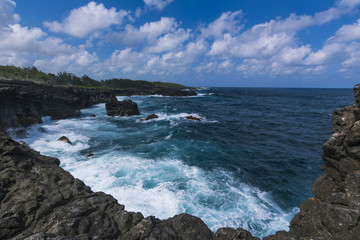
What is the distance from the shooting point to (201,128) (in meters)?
32.3

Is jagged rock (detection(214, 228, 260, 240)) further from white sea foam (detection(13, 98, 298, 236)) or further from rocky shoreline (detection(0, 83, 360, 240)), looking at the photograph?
white sea foam (detection(13, 98, 298, 236))

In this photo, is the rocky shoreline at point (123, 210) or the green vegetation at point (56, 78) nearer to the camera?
the rocky shoreline at point (123, 210)

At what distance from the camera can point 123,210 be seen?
7238 millimetres

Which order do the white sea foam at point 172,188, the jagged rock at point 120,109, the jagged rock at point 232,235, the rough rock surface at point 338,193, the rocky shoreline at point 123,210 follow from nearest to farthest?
1. the rough rock surface at point 338,193
2. the rocky shoreline at point 123,210
3. the jagged rock at point 232,235
4. the white sea foam at point 172,188
5. the jagged rock at point 120,109

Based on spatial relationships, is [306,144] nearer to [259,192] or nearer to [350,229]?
[259,192]

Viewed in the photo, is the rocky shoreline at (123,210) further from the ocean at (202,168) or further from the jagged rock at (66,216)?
the ocean at (202,168)

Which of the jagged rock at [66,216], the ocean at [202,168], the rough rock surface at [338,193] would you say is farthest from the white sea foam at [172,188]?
the jagged rock at [66,216]

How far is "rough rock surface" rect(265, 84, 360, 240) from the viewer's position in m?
5.62

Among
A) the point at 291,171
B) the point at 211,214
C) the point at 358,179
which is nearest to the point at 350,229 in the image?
the point at 358,179

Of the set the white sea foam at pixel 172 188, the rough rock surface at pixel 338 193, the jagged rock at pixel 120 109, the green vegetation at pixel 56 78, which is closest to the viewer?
the rough rock surface at pixel 338 193

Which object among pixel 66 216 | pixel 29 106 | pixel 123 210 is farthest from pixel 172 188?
pixel 29 106

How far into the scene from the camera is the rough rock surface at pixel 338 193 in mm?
5625

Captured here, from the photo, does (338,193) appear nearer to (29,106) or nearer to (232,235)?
(232,235)

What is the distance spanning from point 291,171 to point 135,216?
52.9 feet
